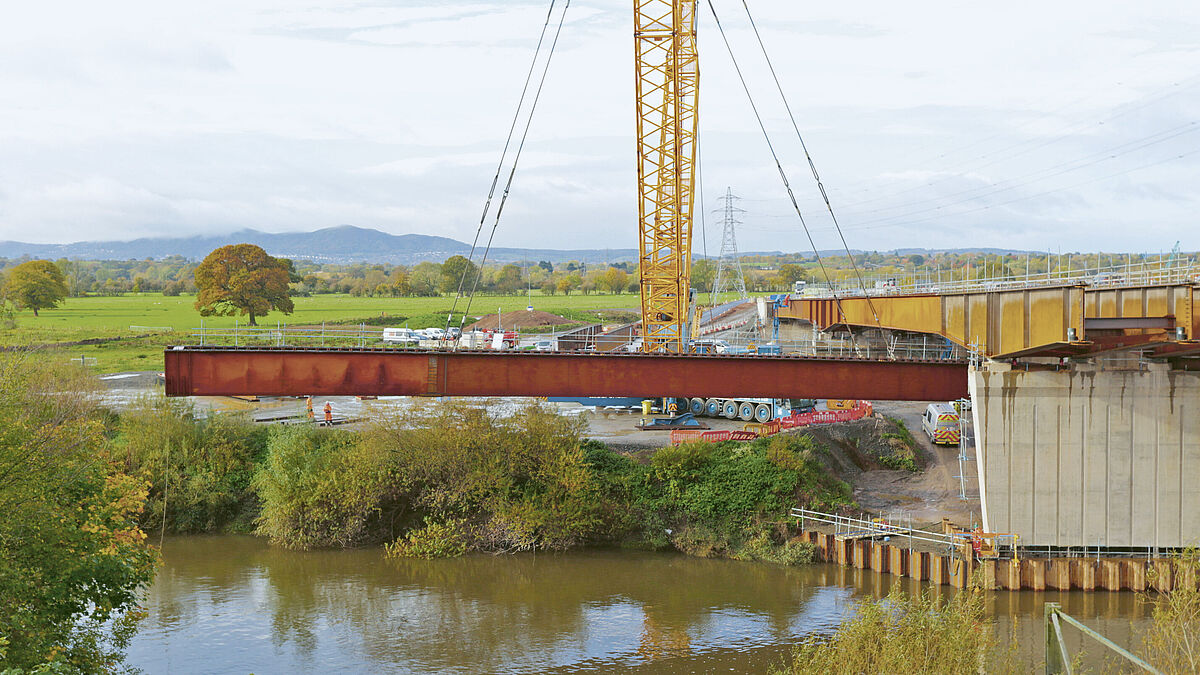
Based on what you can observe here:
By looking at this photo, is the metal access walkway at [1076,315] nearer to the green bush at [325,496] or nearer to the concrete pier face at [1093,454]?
the concrete pier face at [1093,454]

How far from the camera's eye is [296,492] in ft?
134

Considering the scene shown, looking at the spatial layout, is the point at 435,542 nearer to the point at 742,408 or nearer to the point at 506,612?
the point at 506,612

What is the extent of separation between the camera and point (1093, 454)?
34.9 m

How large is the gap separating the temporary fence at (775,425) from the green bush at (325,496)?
13.7 meters

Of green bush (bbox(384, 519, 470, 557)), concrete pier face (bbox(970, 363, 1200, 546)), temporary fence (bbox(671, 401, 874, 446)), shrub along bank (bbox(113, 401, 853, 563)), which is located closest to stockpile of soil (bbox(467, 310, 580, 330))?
temporary fence (bbox(671, 401, 874, 446))

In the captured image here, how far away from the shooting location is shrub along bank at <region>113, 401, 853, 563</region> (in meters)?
40.1

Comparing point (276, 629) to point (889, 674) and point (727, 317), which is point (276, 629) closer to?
point (889, 674)

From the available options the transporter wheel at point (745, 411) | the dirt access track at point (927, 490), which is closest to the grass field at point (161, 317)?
the transporter wheel at point (745, 411)

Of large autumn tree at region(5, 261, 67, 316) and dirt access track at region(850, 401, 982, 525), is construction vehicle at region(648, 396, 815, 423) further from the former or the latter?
large autumn tree at region(5, 261, 67, 316)

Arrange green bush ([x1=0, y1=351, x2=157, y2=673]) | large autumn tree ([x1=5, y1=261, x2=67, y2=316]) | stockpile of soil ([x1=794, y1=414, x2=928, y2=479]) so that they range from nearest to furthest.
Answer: green bush ([x1=0, y1=351, x2=157, y2=673]), stockpile of soil ([x1=794, y1=414, x2=928, y2=479]), large autumn tree ([x1=5, y1=261, x2=67, y2=316])

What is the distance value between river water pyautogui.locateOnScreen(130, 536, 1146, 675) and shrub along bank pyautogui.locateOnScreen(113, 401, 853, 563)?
38.2 inches

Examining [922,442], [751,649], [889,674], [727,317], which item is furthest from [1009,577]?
[727,317]

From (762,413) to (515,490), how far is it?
19772 mm

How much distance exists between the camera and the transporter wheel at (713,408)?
190ft
